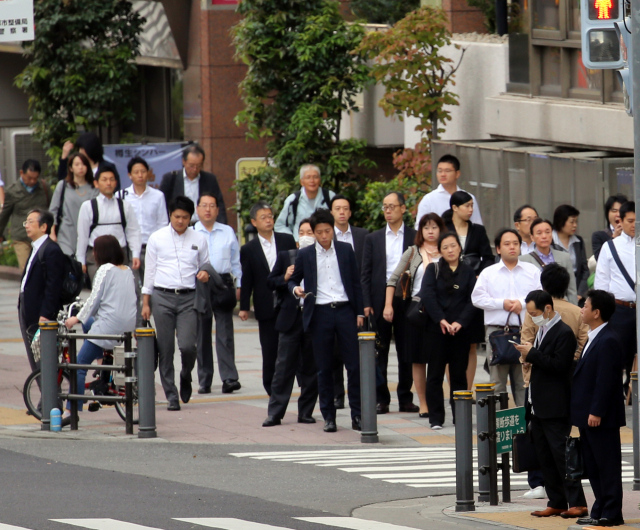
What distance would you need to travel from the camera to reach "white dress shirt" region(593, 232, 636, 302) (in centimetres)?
1198

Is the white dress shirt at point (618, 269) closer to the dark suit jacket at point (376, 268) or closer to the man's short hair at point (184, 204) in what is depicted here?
the dark suit jacket at point (376, 268)

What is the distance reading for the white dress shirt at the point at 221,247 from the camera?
44.4ft

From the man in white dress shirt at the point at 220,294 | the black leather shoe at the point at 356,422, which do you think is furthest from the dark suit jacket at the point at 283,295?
the man in white dress shirt at the point at 220,294

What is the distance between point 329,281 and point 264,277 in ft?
4.39

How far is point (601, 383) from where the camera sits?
7898 millimetres

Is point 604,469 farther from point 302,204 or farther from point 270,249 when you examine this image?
point 302,204

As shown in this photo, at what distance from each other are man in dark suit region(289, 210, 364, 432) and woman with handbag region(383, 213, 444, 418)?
0.53 m

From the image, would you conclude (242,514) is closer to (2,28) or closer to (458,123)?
(2,28)

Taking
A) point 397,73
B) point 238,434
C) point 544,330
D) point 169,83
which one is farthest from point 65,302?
point 169,83

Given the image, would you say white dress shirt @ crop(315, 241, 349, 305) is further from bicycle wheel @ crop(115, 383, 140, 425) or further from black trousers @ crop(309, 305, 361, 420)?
bicycle wheel @ crop(115, 383, 140, 425)

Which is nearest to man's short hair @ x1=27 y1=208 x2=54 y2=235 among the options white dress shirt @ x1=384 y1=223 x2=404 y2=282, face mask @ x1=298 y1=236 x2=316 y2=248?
face mask @ x1=298 y1=236 x2=316 y2=248

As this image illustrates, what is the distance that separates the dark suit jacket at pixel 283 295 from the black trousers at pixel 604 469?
177 inches

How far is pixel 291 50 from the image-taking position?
19.6m

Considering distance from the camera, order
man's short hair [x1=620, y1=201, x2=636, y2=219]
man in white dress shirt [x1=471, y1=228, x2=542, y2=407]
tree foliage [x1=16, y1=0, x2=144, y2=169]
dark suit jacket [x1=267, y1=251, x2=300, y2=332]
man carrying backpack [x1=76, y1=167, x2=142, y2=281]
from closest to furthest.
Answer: man in white dress shirt [x1=471, y1=228, x2=542, y2=407] → man's short hair [x1=620, y1=201, x2=636, y2=219] → dark suit jacket [x1=267, y1=251, x2=300, y2=332] → man carrying backpack [x1=76, y1=167, x2=142, y2=281] → tree foliage [x1=16, y1=0, x2=144, y2=169]
